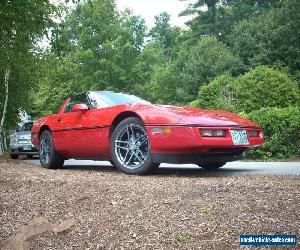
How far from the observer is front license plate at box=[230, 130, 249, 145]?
5.34 metres

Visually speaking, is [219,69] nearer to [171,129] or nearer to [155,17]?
[171,129]

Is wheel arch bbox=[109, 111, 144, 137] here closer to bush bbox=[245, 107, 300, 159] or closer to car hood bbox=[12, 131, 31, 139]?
bush bbox=[245, 107, 300, 159]

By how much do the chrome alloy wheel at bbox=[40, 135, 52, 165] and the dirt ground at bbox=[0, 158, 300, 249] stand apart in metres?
3.01

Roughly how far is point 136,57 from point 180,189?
82.0 ft

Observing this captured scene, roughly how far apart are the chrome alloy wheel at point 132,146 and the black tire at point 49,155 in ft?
5.94

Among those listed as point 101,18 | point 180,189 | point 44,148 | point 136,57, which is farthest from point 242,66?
point 180,189

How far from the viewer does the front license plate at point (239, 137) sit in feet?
17.5

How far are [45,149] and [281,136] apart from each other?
268 inches

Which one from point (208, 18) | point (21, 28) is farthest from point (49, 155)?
point (208, 18)

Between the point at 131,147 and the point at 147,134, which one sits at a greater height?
the point at 147,134

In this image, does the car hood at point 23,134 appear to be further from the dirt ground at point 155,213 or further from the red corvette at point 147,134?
the dirt ground at point 155,213

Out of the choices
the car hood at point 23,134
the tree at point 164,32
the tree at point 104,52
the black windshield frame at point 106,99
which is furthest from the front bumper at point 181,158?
the tree at point 164,32

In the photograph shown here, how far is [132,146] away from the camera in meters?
5.73

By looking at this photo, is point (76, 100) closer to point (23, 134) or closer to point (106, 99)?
point (106, 99)
